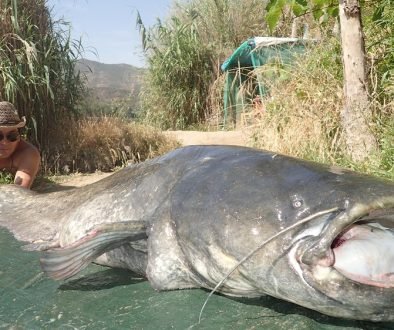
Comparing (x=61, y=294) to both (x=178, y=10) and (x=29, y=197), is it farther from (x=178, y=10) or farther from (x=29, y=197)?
(x=178, y=10)

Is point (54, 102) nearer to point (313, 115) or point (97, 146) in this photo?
point (97, 146)

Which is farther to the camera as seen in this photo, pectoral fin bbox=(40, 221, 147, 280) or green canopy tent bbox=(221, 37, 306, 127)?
green canopy tent bbox=(221, 37, 306, 127)

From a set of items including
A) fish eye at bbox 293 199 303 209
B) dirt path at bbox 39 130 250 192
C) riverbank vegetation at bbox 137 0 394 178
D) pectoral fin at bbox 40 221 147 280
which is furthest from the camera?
dirt path at bbox 39 130 250 192

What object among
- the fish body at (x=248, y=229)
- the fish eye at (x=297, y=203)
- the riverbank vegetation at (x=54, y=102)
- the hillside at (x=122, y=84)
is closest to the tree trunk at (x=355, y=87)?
the fish body at (x=248, y=229)

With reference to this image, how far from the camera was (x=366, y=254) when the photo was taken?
1.41 meters

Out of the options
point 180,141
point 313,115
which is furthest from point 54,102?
point 313,115

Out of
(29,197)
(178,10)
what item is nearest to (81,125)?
(29,197)

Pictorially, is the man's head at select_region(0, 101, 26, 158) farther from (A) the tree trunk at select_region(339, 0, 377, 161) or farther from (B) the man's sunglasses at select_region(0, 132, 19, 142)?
(A) the tree trunk at select_region(339, 0, 377, 161)

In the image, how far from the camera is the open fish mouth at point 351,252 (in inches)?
55.5

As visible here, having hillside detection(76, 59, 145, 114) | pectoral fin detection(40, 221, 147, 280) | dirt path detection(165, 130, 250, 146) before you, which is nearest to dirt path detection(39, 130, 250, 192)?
dirt path detection(165, 130, 250, 146)

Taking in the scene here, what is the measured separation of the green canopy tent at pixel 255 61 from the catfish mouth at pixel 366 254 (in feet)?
14.5

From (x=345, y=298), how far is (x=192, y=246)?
0.60m

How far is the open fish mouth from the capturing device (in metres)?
1.41

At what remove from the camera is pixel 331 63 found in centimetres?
503
